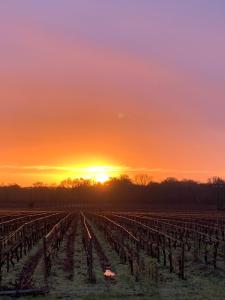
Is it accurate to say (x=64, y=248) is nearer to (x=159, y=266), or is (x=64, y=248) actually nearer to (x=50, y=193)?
(x=159, y=266)

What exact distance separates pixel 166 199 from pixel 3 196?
4171 centimetres

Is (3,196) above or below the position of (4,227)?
above

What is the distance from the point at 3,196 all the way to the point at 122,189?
3089cm

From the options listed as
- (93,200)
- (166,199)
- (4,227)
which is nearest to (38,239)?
(4,227)

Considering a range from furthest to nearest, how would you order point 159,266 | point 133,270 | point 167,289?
point 159,266 → point 133,270 → point 167,289

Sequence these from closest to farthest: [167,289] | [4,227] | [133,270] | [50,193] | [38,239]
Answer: [167,289], [133,270], [38,239], [4,227], [50,193]

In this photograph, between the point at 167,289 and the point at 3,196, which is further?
the point at 3,196

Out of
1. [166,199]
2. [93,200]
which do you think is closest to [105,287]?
[166,199]

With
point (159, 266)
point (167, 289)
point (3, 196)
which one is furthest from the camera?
point (3, 196)

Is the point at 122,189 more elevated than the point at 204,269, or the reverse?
the point at 122,189

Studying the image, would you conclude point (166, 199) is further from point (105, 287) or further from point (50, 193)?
point (105, 287)

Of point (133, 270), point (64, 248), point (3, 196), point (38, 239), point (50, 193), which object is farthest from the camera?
point (50, 193)

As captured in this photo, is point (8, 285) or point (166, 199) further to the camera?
point (166, 199)

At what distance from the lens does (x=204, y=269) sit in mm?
15273
